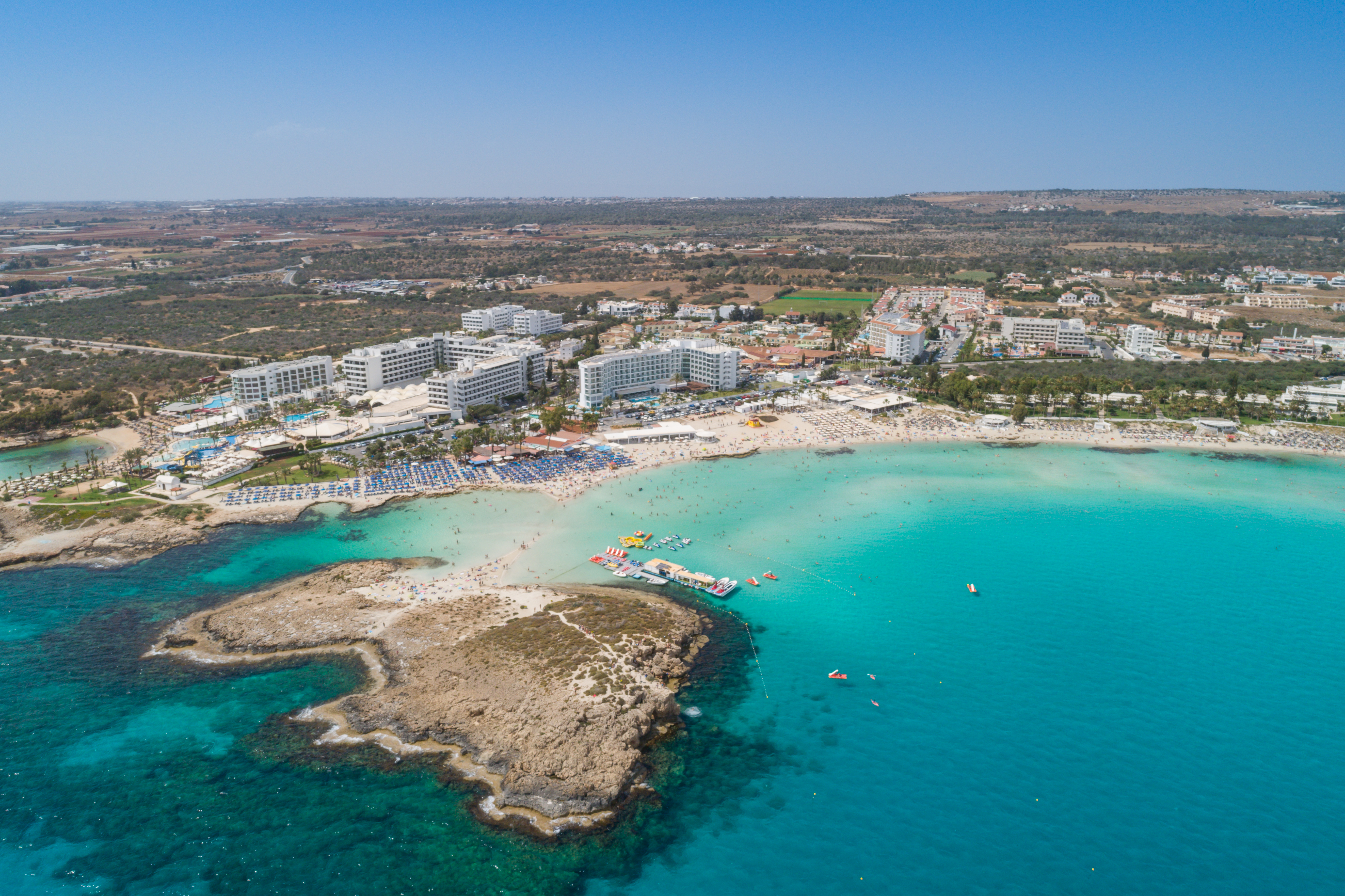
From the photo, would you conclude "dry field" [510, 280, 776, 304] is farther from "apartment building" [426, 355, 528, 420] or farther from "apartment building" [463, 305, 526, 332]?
"apartment building" [426, 355, 528, 420]

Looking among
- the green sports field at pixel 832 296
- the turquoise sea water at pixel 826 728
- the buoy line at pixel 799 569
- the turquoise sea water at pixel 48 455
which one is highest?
the green sports field at pixel 832 296

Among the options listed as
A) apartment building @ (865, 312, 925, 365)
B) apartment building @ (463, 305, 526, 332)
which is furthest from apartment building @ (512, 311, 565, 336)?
apartment building @ (865, 312, 925, 365)

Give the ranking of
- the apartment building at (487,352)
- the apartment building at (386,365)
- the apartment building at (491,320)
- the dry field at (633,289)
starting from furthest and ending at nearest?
the dry field at (633,289)
the apartment building at (491,320)
the apartment building at (487,352)
the apartment building at (386,365)

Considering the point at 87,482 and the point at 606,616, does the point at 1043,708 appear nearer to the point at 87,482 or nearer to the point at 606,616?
the point at 606,616

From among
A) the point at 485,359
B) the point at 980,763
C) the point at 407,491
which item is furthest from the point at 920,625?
the point at 485,359

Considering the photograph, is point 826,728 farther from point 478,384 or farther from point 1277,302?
point 1277,302

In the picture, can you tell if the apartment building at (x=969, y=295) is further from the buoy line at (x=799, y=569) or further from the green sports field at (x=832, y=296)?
the buoy line at (x=799, y=569)

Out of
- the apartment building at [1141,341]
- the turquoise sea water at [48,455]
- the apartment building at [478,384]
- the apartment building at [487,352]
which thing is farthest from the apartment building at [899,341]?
the turquoise sea water at [48,455]
